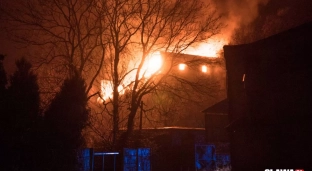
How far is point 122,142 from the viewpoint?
20031mm

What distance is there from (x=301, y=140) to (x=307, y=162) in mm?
870

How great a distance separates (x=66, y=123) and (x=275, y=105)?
29.0ft

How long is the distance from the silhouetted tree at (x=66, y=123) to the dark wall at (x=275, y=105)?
7752 mm

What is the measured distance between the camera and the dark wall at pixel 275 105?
1382 centimetres

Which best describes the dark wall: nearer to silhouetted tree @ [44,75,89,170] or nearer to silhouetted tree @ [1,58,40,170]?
silhouetted tree @ [44,75,89,170]

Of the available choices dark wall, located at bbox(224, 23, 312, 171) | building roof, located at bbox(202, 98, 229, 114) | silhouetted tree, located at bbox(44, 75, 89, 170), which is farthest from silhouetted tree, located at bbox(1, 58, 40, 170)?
building roof, located at bbox(202, 98, 229, 114)

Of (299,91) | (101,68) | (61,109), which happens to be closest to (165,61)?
(101,68)

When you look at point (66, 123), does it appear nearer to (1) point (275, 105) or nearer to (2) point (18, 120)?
(2) point (18, 120)

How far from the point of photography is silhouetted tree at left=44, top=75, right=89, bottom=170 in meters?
11.4

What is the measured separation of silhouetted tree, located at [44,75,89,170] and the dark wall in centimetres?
775

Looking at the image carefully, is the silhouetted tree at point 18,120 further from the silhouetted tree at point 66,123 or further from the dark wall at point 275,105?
the dark wall at point 275,105

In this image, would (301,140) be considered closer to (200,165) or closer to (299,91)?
(299,91)

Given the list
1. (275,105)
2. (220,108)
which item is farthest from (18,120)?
(220,108)

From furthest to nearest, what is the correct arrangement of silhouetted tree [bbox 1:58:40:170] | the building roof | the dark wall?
1. the building roof
2. the dark wall
3. silhouetted tree [bbox 1:58:40:170]
